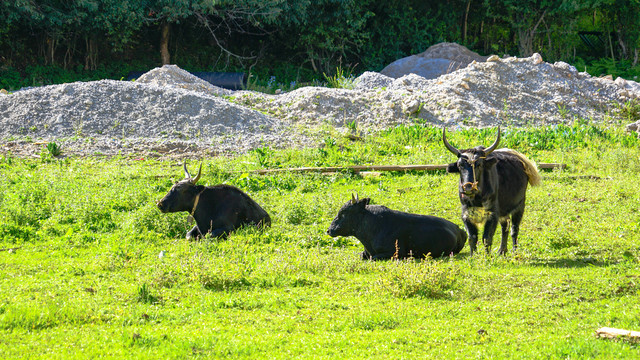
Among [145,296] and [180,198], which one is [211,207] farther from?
[145,296]

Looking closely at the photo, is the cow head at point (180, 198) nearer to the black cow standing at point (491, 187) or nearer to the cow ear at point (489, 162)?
the black cow standing at point (491, 187)

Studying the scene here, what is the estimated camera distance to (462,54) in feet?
103

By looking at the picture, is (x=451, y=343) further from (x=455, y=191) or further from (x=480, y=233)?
(x=455, y=191)

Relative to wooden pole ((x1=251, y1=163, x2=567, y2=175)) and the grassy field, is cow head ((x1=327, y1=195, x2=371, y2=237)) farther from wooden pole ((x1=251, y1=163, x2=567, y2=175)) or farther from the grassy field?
wooden pole ((x1=251, y1=163, x2=567, y2=175))

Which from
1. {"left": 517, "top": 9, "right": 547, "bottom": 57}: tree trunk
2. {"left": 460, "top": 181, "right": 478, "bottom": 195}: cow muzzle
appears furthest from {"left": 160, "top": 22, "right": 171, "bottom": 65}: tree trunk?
{"left": 460, "top": 181, "right": 478, "bottom": 195}: cow muzzle

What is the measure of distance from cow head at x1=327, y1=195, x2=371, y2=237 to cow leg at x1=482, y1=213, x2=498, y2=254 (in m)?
1.60

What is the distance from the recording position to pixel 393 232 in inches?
387

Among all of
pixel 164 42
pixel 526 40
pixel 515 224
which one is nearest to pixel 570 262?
pixel 515 224

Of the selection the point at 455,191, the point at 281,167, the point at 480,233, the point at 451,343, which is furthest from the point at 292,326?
the point at 281,167

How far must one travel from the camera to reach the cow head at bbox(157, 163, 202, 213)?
11211 mm

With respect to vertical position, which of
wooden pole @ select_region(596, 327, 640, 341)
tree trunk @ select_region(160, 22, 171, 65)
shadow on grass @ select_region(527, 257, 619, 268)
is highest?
tree trunk @ select_region(160, 22, 171, 65)

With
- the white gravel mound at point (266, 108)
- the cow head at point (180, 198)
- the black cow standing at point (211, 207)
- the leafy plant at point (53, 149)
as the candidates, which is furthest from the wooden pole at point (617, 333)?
the leafy plant at point (53, 149)

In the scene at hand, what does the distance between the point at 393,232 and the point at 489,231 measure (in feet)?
3.97

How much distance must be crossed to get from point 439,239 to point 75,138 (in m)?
11.5
